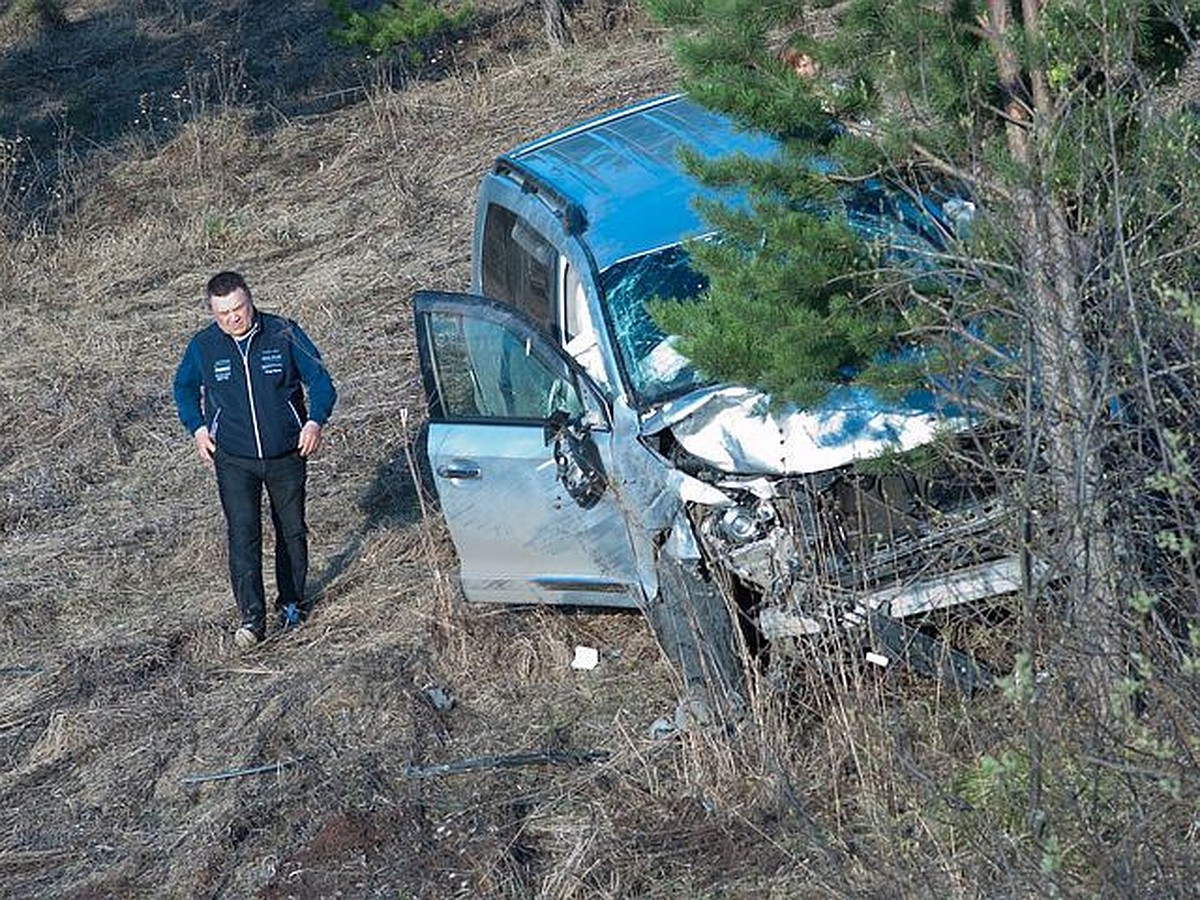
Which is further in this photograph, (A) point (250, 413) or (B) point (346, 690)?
(A) point (250, 413)

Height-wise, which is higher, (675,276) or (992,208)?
(992,208)

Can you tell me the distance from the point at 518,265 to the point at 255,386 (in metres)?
1.25

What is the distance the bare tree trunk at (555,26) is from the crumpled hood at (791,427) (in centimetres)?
1100

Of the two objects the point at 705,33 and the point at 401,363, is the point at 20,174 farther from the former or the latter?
the point at 705,33

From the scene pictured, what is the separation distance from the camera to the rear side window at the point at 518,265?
8.02 metres

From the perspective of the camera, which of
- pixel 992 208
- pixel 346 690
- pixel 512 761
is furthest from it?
pixel 346 690

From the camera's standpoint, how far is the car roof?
24.6 ft

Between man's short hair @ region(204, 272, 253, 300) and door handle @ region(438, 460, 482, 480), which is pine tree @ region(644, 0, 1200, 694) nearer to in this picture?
door handle @ region(438, 460, 482, 480)

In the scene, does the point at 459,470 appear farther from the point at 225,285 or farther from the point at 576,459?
the point at 225,285

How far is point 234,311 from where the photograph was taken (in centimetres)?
791

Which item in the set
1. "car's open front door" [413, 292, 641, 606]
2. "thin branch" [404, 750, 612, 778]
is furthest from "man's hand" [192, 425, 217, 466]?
"thin branch" [404, 750, 612, 778]

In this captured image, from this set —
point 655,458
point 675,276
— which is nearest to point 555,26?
point 675,276

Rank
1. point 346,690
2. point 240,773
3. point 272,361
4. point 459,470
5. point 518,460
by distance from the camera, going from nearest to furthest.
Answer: point 240,773 < point 518,460 < point 459,470 < point 346,690 < point 272,361

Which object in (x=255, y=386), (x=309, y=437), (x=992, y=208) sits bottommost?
(x=309, y=437)
